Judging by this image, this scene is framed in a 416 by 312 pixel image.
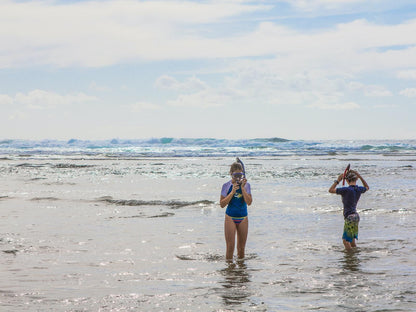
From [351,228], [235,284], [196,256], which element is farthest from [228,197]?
[351,228]

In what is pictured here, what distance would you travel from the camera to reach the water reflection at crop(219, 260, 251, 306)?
6.77 meters

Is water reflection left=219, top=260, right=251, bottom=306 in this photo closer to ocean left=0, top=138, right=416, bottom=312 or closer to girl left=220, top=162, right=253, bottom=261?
ocean left=0, top=138, right=416, bottom=312

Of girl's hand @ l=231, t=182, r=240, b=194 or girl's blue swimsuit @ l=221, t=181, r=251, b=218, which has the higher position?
girl's hand @ l=231, t=182, r=240, b=194

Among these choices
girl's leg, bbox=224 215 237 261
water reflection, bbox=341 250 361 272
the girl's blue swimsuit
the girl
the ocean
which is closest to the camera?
the ocean

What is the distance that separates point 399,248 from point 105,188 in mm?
14994

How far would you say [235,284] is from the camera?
24.9 feet

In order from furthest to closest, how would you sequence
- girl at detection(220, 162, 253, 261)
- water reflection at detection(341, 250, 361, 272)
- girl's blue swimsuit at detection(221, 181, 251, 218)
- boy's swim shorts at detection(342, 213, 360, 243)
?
boy's swim shorts at detection(342, 213, 360, 243) < girl's blue swimsuit at detection(221, 181, 251, 218) < girl at detection(220, 162, 253, 261) < water reflection at detection(341, 250, 361, 272)

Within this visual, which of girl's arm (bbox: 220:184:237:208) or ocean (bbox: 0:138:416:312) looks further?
girl's arm (bbox: 220:184:237:208)

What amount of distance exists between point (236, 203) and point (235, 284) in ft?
5.72

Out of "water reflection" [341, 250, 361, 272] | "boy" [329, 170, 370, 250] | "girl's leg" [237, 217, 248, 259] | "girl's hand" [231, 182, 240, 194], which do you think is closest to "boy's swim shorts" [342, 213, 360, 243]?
"boy" [329, 170, 370, 250]

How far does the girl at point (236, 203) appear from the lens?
29.0ft

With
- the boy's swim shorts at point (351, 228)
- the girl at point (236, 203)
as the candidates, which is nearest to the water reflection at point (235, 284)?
the girl at point (236, 203)

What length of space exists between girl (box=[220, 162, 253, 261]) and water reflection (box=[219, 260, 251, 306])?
336mm

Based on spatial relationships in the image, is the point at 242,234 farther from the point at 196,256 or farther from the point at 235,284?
the point at 235,284
